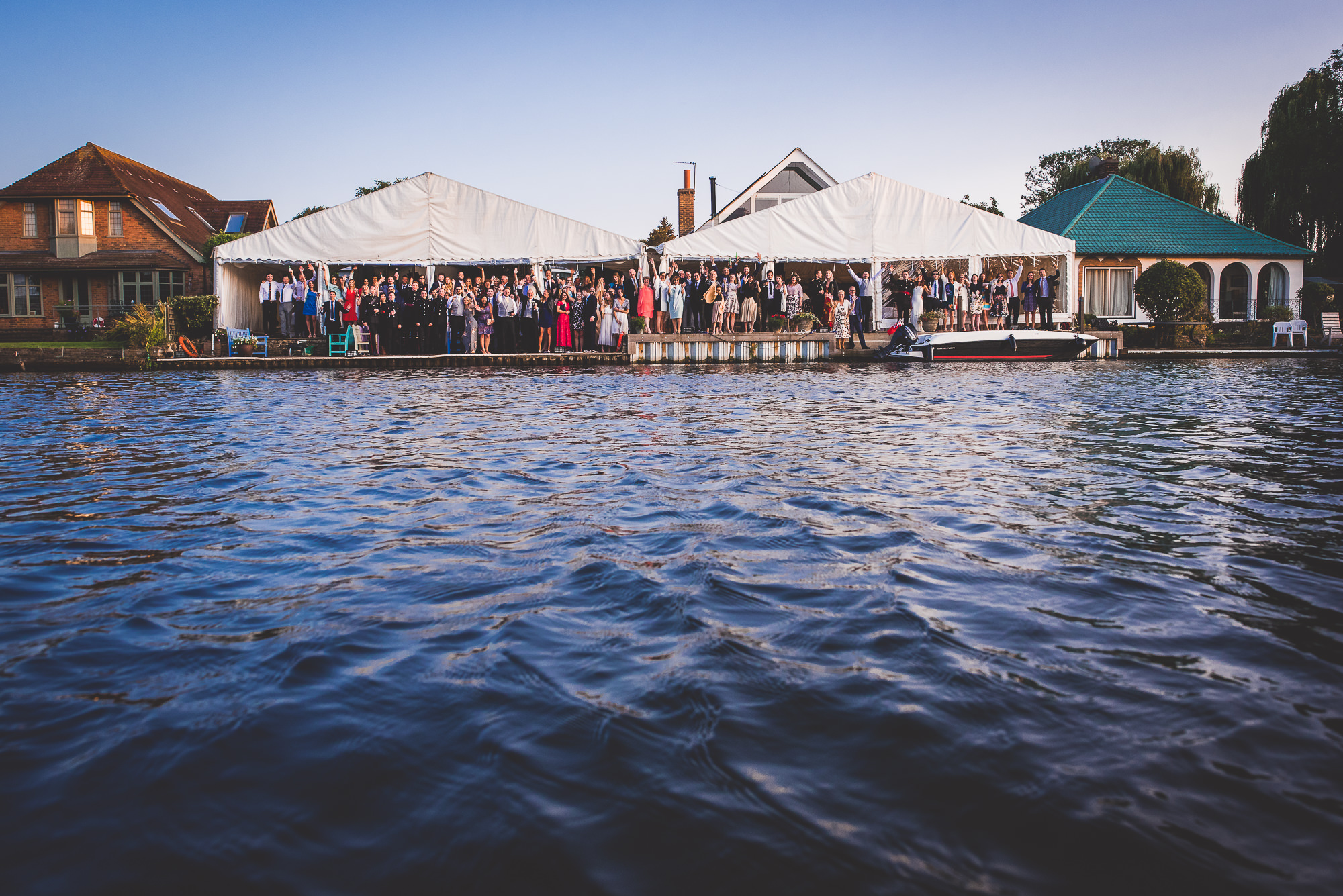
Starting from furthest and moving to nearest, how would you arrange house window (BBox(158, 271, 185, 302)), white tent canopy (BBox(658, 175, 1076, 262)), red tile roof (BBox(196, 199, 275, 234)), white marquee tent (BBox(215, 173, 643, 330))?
red tile roof (BBox(196, 199, 275, 234)), house window (BBox(158, 271, 185, 302)), white tent canopy (BBox(658, 175, 1076, 262)), white marquee tent (BBox(215, 173, 643, 330))

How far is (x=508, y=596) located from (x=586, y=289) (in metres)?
22.3

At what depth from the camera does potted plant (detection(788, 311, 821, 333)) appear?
2577 centimetres

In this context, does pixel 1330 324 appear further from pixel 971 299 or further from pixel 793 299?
pixel 793 299

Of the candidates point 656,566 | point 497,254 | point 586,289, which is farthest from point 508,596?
point 497,254

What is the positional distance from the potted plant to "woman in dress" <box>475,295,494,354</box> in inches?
315

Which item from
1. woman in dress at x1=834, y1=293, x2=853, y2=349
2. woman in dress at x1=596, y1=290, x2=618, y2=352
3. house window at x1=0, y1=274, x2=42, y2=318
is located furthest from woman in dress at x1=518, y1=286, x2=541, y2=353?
house window at x1=0, y1=274, x2=42, y2=318

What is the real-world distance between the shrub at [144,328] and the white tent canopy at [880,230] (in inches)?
565

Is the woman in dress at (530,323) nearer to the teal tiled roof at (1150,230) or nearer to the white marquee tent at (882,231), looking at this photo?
the white marquee tent at (882,231)

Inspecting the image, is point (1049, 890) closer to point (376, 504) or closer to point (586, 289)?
point (376, 504)

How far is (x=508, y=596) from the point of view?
419cm

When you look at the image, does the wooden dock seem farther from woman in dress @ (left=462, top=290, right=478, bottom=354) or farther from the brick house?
the brick house

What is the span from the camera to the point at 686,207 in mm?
39000

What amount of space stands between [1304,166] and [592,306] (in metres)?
28.8

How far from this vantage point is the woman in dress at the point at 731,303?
25.6 m
